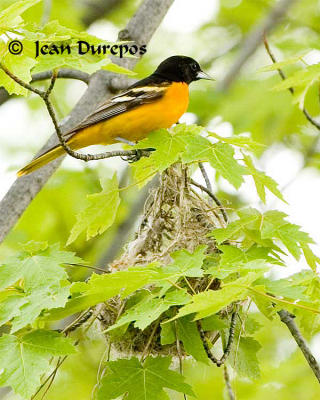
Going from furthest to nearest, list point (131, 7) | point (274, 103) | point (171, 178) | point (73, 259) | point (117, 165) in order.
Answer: point (131, 7)
point (117, 165)
point (274, 103)
point (171, 178)
point (73, 259)

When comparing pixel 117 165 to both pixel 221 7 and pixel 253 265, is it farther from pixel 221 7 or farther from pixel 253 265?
pixel 253 265

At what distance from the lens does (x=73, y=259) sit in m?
3.24

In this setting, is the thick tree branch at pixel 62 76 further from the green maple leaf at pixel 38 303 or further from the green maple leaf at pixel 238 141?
the green maple leaf at pixel 38 303

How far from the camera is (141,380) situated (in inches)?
122

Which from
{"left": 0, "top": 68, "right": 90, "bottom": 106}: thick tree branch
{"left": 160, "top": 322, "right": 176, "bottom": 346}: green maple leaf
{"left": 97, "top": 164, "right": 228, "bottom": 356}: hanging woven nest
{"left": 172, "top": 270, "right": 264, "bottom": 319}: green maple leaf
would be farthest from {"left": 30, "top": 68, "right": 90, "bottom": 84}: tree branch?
{"left": 172, "top": 270, "right": 264, "bottom": 319}: green maple leaf

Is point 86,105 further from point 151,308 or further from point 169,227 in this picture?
point 151,308

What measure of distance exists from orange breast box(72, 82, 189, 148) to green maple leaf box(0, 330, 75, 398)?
2.25 metres

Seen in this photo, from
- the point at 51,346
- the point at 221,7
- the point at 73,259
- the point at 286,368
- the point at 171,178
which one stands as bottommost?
the point at 286,368

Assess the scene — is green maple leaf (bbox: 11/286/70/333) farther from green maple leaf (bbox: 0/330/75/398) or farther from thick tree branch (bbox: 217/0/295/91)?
thick tree branch (bbox: 217/0/295/91)

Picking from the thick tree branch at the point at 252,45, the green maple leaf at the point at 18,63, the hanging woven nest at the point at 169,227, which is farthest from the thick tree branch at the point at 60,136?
the thick tree branch at the point at 252,45

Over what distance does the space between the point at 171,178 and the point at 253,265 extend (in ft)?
4.02

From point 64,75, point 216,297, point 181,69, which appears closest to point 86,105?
point 64,75

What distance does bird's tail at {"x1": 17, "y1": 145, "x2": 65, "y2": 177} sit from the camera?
4.72 m

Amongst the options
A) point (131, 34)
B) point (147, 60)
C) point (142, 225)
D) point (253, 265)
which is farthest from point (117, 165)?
point (253, 265)
